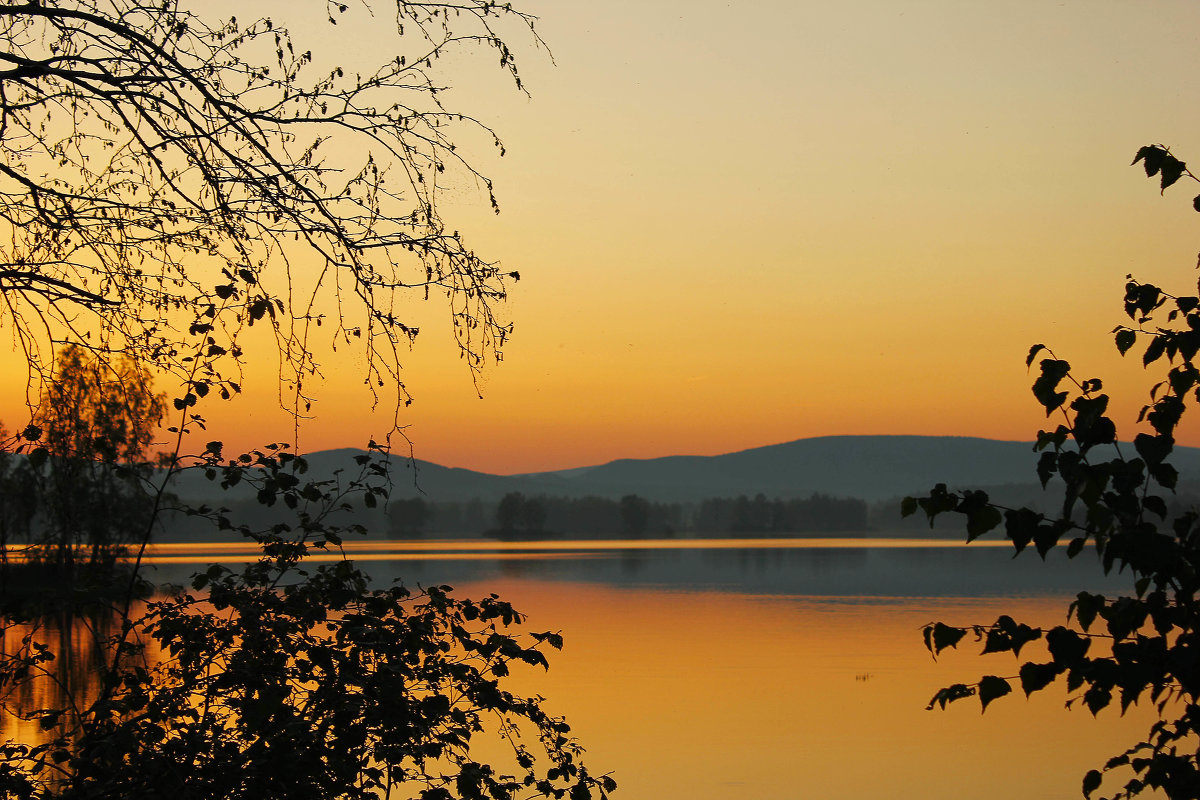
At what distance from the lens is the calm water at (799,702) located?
14539 millimetres

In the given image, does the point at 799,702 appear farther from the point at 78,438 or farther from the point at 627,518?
the point at 627,518

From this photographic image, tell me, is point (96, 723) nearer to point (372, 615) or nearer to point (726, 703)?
point (372, 615)

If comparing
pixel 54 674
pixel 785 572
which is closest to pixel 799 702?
pixel 54 674

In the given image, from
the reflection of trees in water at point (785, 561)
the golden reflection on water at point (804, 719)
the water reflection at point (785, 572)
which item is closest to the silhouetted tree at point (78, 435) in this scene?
the golden reflection on water at point (804, 719)

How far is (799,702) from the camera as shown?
19.1 metres

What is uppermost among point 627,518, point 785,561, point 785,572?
point 627,518

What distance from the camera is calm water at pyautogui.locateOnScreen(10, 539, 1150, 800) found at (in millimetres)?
14539

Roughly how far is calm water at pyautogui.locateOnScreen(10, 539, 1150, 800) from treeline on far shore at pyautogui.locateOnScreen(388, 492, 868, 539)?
97789mm

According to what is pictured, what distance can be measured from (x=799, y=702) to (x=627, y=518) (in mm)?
125145

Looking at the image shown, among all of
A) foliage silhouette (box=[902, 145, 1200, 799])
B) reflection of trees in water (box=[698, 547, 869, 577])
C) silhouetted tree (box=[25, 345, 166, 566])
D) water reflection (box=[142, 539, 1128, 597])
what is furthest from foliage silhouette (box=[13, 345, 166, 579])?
reflection of trees in water (box=[698, 547, 869, 577])

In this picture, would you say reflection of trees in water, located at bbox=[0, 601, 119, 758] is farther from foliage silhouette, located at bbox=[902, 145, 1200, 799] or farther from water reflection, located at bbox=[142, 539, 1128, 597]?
water reflection, located at bbox=[142, 539, 1128, 597]

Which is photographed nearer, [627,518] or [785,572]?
[785,572]

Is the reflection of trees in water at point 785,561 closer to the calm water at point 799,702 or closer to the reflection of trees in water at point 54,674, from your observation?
the calm water at point 799,702

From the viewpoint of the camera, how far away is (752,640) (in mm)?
26891
